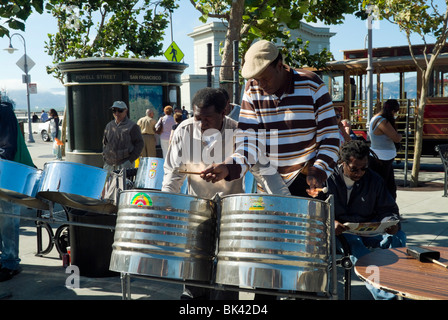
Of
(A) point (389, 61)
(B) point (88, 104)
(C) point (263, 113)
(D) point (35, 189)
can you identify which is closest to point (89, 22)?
(B) point (88, 104)

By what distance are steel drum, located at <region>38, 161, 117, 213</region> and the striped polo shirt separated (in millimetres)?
1226

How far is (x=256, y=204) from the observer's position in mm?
2145

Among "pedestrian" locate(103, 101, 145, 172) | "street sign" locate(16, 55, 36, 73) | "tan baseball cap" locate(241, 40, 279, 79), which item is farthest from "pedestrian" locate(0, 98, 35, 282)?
"street sign" locate(16, 55, 36, 73)

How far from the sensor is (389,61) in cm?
1281

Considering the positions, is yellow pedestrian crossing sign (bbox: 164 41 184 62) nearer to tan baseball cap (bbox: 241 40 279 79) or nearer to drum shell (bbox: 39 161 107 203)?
drum shell (bbox: 39 161 107 203)

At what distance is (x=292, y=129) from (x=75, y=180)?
5.22 feet

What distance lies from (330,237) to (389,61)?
1157 cm

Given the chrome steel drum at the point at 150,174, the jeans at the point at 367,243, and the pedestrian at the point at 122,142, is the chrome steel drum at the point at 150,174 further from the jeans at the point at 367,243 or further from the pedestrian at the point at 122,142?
the jeans at the point at 367,243

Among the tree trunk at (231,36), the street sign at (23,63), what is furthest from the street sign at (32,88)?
the tree trunk at (231,36)

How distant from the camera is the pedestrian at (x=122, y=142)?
5.97 metres

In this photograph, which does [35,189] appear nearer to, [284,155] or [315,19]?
[284,155]

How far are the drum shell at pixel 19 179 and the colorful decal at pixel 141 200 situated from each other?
1662mm

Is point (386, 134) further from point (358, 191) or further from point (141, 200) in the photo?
point (141, 200)

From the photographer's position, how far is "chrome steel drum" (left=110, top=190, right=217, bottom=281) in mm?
2248
